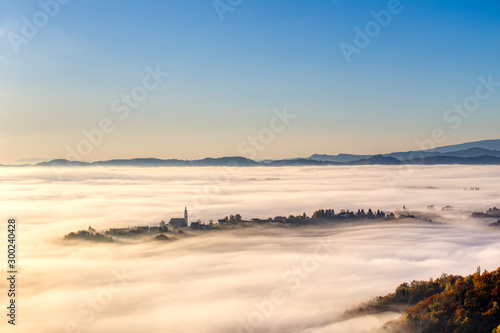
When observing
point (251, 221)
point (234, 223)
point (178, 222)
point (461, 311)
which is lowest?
point (234, 223)

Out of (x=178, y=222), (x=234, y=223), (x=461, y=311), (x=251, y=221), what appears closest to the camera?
(x=461, y=311)

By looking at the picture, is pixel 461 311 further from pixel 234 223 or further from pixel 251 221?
pixel 251 221

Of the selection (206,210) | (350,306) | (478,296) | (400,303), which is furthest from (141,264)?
(206,210)

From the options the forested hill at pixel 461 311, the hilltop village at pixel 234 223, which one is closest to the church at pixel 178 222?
the hilltop village at pixel 234 223

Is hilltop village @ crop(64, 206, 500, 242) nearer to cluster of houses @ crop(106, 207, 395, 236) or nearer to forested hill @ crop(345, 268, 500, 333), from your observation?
cluster of houses @ crop(106, 207, 395, 236)

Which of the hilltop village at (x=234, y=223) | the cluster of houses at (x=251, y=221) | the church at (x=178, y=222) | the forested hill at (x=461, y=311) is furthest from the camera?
the church at (x=178, y=222)

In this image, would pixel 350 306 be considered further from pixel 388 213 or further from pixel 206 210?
pixel 206 210

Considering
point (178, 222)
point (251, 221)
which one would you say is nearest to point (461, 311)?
point (178, 222)

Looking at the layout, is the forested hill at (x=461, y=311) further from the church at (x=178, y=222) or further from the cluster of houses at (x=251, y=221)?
the church at (x=178, y=222)
